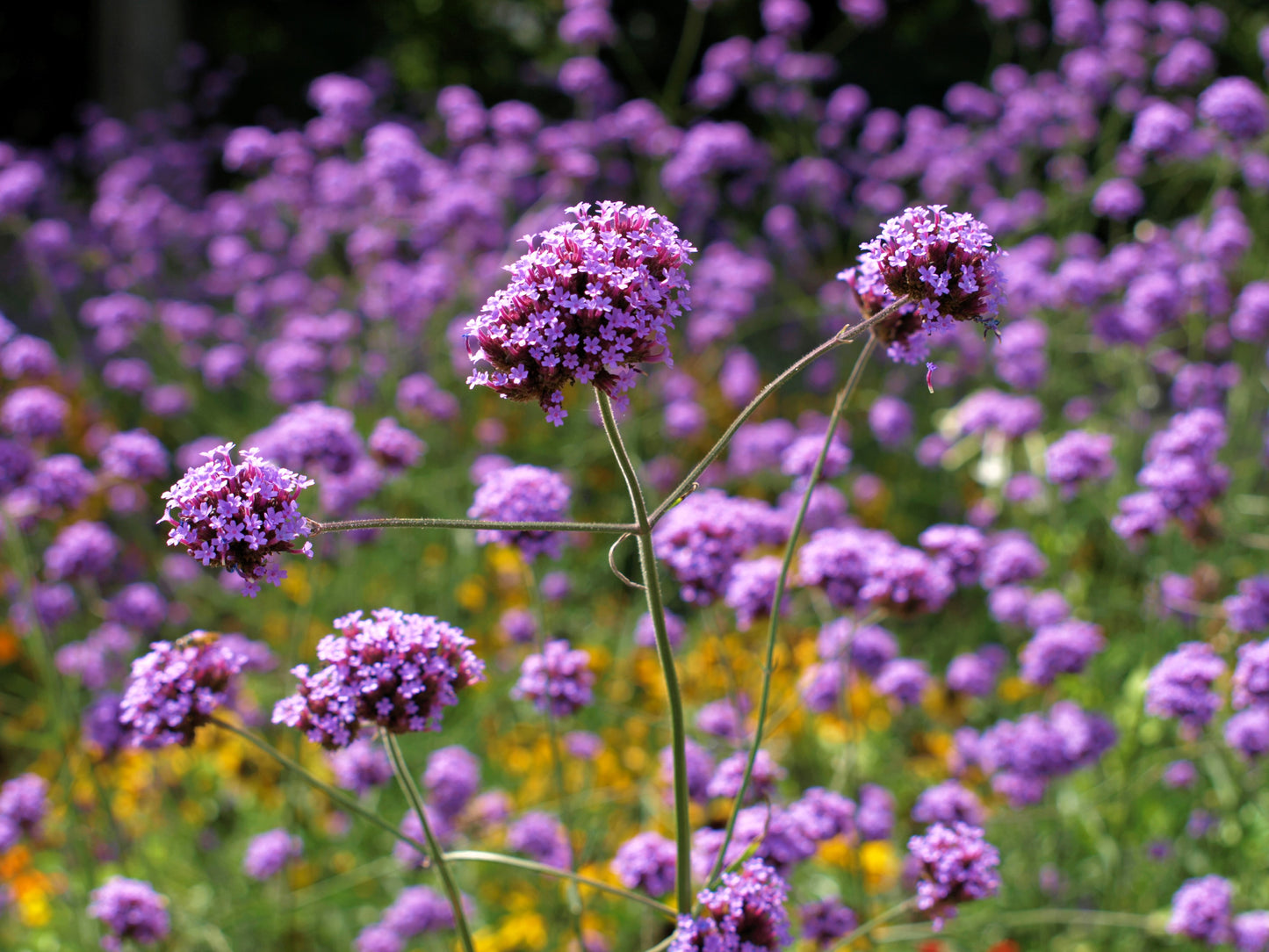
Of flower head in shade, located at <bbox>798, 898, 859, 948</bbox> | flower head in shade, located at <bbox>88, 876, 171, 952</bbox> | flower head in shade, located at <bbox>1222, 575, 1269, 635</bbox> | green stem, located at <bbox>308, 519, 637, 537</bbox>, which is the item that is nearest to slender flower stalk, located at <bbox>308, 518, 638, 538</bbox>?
green stem, located at <bbox>308, 519, 637, 537</bbox>

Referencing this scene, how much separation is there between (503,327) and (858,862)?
1648 millimetres

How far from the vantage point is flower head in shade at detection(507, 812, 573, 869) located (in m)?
3.00

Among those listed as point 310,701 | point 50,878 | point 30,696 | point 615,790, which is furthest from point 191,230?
point 310,701

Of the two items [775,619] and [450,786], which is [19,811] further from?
[775,619]

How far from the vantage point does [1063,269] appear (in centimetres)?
466

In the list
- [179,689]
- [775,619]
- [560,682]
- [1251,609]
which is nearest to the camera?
[775,619]

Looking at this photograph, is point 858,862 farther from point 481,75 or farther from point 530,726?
point 481,75

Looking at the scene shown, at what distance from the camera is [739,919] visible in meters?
1.67

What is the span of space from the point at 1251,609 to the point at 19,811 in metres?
3.61

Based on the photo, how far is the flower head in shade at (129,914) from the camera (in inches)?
98.7

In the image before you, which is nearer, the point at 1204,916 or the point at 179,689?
the point at 179,689

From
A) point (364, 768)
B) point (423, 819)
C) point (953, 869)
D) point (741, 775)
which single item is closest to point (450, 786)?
point (364, 768)

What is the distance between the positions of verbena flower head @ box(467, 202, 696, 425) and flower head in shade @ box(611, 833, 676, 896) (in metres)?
1.22

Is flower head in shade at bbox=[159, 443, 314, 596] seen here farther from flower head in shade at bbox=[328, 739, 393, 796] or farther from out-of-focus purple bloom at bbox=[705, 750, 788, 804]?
flower head in shade at bbox=[328, 739, 393, 796]
